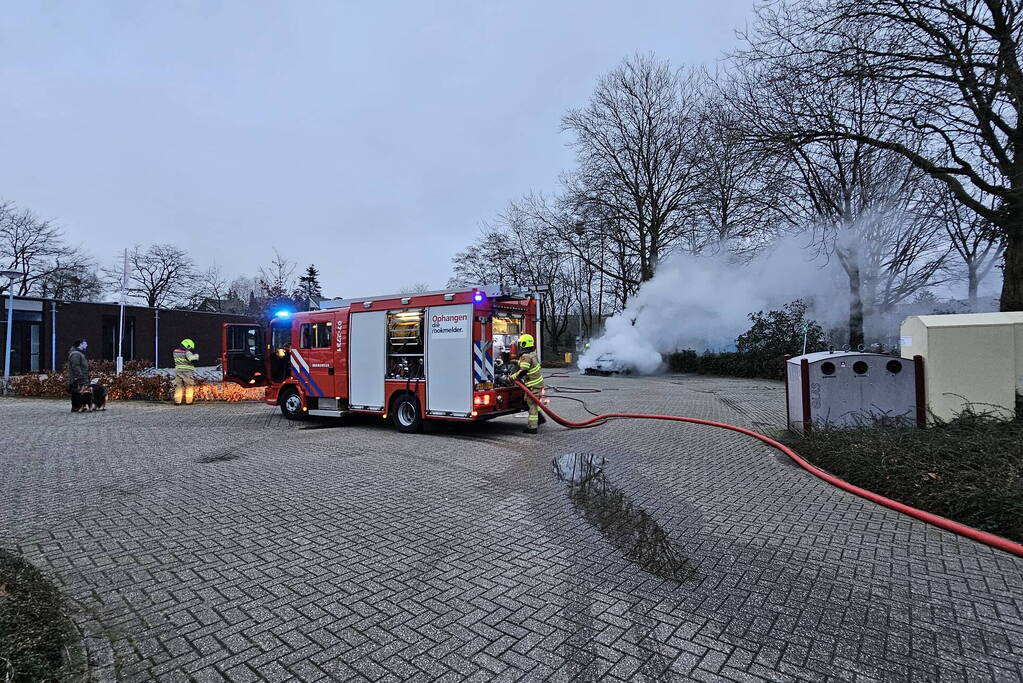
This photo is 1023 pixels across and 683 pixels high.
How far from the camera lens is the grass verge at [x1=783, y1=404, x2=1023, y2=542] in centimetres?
438

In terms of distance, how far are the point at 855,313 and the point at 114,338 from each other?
37016 mm

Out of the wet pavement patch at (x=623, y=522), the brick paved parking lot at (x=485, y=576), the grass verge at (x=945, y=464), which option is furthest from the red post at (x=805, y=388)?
the wet pavement patch at (x=623, y=522)

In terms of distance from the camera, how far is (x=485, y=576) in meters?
3.56

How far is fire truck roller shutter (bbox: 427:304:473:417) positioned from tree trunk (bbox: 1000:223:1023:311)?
896 cm

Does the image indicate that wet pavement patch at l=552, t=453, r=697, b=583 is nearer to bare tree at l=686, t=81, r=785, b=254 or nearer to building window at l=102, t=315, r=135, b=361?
bare tree at l=686, t=81, r=785, b=254

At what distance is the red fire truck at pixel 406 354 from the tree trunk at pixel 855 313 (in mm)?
15546

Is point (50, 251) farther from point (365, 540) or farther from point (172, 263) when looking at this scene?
point (365, 540)

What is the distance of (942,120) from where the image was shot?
370 inches

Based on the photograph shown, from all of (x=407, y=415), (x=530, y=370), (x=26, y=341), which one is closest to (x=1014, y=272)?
(x=530, y=370)

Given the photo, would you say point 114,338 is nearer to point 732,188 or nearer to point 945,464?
point 732,188

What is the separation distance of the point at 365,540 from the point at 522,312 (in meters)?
6.10

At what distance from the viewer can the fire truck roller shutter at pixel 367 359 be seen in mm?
9570

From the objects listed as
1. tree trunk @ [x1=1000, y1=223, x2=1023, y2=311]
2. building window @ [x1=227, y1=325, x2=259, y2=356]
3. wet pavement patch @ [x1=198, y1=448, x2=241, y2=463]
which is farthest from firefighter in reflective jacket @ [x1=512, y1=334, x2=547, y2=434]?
tree trunk @ [x1=1000, y1=223, x2=1023, y2=311]

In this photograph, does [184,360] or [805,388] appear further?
[184,360]
